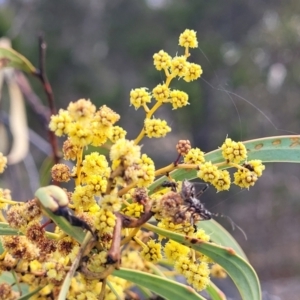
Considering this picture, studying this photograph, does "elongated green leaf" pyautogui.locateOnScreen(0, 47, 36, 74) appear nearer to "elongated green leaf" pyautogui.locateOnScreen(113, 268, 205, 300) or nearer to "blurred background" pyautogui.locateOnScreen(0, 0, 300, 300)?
"elongated green leaf" pyautogui.locateOnScreen(113, 268, 205, 300)

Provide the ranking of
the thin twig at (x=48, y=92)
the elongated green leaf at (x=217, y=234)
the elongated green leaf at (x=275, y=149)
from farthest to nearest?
the thin twig at (x=48, y=92)
the elongated green leaf at (x=217, y=234)
the elongated green leaf at (x=275, y=149)

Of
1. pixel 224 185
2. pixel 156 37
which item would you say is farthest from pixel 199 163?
pixel 156 37

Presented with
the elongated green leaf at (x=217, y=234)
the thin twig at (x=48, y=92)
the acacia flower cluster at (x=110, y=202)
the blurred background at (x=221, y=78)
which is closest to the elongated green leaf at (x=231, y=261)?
the acacia flower cluster at (x=110, y=202)

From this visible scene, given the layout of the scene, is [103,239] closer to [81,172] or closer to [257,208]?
[81,172]

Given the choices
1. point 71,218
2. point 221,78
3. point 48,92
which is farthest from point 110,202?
point 221,78

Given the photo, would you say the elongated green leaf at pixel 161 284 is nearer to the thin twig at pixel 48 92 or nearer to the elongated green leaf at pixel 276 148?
the elongated green leaf at pixel 276 148
